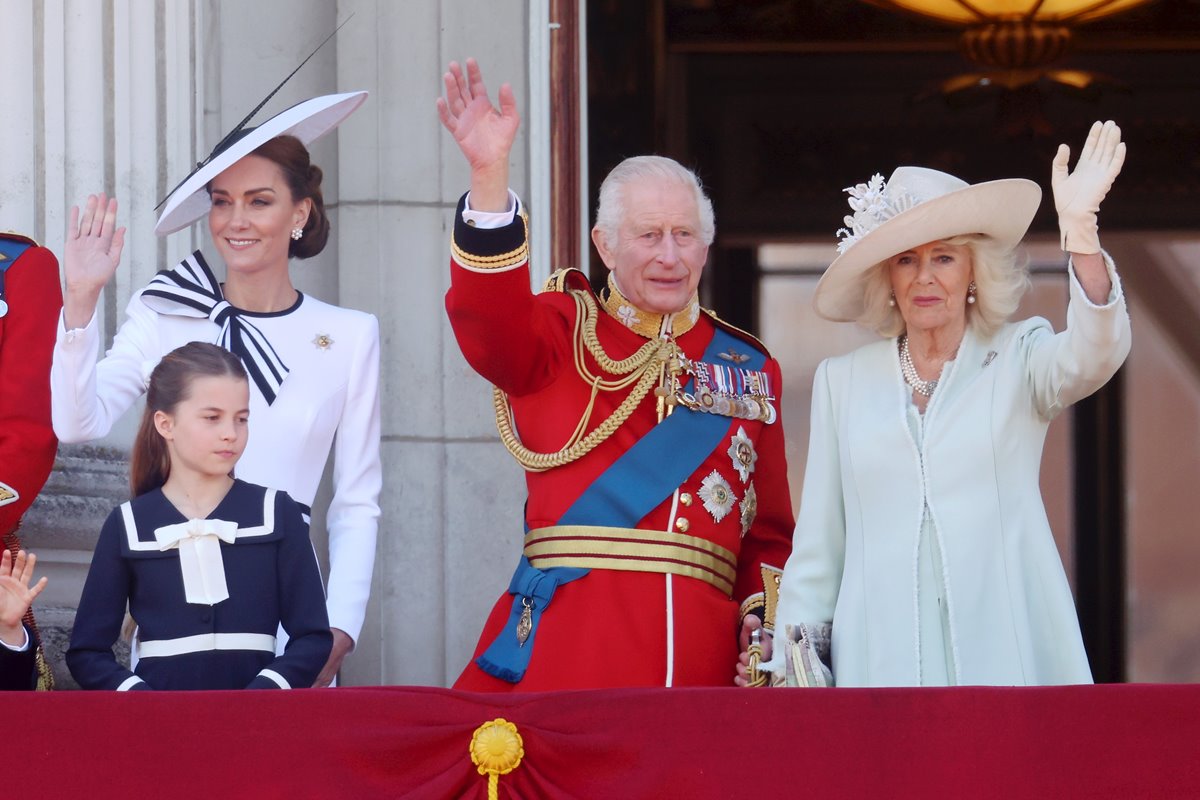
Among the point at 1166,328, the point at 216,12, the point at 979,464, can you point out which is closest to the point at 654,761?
the point at 979,464

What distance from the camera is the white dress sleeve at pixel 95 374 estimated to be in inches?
137

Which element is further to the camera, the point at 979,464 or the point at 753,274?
the point at 753,274

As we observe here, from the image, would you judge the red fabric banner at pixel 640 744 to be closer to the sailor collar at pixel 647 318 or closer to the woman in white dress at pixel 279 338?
the woman in white dress at pixel 279 338

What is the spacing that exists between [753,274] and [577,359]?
346 cm

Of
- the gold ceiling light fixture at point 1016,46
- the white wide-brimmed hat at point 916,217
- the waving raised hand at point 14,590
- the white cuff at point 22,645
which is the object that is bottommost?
the white cuff at point 22,645

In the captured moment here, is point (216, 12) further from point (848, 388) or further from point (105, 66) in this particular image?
point (848, 388)

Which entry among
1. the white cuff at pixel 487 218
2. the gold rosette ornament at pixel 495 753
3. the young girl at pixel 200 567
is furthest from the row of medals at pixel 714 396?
the gold rosette ornament at pixel 495 753

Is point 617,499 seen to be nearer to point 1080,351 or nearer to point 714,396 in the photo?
point 714,396

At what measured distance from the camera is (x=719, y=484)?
3.72 meters

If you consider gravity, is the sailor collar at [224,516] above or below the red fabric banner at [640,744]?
above

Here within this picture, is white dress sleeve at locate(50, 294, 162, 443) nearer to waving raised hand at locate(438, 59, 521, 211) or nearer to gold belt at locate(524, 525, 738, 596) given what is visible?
waving raised hand at locate(438, 59, 521, 211)

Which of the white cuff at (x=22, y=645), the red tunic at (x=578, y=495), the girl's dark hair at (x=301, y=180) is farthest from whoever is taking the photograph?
the girl's dark hair at (x=301, y=180)

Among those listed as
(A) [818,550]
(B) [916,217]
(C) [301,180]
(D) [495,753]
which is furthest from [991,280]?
(C) [301,180]

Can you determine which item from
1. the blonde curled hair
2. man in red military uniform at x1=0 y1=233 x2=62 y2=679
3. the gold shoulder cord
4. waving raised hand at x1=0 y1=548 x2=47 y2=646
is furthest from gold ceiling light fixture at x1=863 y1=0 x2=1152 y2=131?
waving raised hand at x1=0 y1=548 x2=47 y2=646
